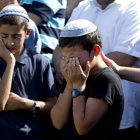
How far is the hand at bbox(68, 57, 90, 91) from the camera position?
7.96 feet

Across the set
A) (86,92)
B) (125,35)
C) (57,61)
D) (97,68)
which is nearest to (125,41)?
(125,35)

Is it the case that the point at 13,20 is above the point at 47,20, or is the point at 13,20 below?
above

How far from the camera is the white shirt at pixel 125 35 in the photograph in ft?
10.8

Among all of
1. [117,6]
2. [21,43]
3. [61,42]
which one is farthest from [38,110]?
[117,6]

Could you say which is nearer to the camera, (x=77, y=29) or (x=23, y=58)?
(x=77, y=29)

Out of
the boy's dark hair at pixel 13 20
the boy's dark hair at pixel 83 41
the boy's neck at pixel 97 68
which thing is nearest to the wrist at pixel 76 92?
the boy's neck at pixel 97 68

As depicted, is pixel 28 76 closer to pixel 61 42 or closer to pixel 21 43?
pixel 21 43

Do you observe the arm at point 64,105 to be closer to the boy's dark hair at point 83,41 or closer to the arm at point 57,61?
the boy's dark hair at point 83,41

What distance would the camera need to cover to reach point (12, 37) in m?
3.03

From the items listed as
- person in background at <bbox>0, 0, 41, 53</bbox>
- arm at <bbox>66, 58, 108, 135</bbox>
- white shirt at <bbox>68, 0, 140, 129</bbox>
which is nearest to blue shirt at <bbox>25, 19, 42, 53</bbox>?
person in background at <bbox>0, 0, 41, 53</bbox>

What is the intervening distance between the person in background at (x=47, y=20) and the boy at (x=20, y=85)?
24.1 inches

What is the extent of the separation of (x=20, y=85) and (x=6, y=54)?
300mm

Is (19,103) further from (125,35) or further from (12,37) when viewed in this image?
(125,35)

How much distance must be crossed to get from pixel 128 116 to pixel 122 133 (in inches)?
7.0
